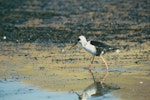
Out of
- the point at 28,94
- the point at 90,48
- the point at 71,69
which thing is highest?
the point at 90,48

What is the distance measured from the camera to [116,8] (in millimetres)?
31938

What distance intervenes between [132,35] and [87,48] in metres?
6.25

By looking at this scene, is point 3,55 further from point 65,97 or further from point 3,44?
point 65,97

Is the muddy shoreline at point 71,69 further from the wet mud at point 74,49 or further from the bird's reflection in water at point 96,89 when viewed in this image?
the bird's reflection in water at point 96,89

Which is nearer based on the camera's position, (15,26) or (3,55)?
(3,55)

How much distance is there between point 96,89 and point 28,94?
143cm

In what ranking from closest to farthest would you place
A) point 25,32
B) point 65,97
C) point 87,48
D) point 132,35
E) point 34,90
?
point 65,97
point 34,90
point 87,48
point 132,35
point 25,32

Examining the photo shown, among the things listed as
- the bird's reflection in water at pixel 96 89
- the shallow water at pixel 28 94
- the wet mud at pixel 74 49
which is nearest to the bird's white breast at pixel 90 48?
the wet mud at pixel 74 49

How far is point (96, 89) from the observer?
11.5m

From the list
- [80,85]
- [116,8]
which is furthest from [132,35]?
[116,8]

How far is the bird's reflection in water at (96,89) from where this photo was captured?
10.9 meters

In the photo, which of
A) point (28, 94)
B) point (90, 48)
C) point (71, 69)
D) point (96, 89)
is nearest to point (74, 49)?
point (90, 48)

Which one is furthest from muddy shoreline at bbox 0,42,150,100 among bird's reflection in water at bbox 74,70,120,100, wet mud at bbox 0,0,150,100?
bird's reflection in water at bbox 74,70,120,100

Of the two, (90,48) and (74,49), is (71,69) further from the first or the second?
(74,49)
